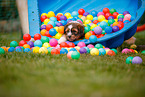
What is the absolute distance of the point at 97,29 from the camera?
3.05m

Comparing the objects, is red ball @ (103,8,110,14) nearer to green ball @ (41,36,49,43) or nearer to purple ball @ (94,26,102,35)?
purple ball @ (94,26,102,35)

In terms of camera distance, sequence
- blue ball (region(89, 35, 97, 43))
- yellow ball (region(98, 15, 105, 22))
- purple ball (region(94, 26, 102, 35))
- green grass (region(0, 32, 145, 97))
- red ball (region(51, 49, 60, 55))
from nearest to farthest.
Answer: green grass (region(0, 32, 145, 97))
red ball (region(51, 49, 60, 55))
blue ball (region(89, 35, 97, 43))
purple ball (region(94, 26, 102, 35))
yellow ball (region(98, 15, 105, 22))

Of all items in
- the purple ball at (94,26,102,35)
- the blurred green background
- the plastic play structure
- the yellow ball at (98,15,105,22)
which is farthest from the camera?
the blurred green background

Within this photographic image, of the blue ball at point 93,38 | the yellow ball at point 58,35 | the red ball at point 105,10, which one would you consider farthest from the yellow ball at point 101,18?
the yellow ball at point 58,35

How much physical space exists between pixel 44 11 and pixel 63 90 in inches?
130

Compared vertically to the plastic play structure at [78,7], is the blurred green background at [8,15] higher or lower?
higher

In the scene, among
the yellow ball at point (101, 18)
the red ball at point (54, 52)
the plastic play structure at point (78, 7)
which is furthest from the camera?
the yellow ball at point (101, 18)

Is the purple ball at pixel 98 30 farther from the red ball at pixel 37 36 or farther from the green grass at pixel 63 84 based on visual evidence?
the green grass at pixel 63 84

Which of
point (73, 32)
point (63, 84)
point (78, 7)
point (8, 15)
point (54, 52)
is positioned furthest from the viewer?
point (8, 15)

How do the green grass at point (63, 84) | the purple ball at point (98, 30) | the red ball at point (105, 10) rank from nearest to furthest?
the green grass at point (63, 84) < the purple ball at point (98, 30) < the red ball at point (105, 10)

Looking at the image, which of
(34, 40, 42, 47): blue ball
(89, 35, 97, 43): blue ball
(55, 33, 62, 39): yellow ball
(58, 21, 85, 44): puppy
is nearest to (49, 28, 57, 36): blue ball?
(55, 33, 62, 39): yellow ball

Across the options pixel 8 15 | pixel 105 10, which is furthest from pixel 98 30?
pixel 8 15

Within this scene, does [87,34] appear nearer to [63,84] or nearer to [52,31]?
[52,31]

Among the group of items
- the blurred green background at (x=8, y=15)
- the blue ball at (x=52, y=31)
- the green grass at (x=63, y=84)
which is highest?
the blurred green background at (x=8, y=15)
